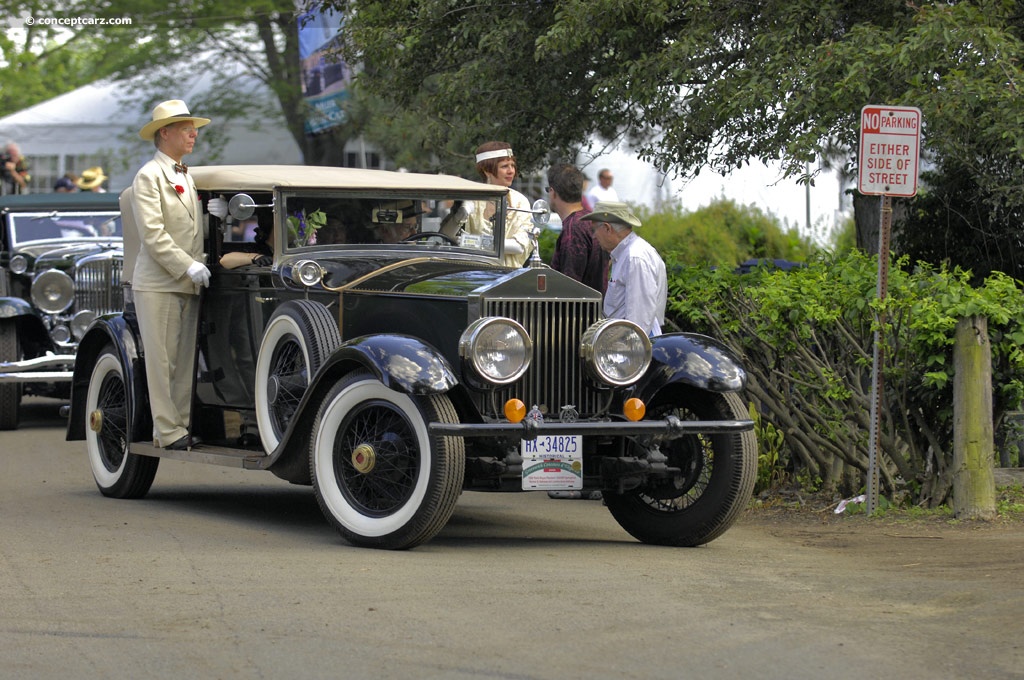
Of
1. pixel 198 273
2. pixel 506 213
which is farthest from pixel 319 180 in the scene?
pixel 506 213

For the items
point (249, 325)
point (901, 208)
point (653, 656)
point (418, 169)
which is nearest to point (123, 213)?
point (249, 325)

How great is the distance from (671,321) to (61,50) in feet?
123

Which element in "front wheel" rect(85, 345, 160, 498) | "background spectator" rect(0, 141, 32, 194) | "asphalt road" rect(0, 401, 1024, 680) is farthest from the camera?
"background spectator" rect(0, 141, 32, 194)

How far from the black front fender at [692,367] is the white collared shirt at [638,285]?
2.27 feet

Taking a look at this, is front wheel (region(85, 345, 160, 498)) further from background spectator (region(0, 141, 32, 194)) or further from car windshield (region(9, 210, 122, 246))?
background spectator (region(0, 141, 32, 194))

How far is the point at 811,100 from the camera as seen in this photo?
9.30 meters

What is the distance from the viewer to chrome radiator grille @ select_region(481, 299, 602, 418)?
7.01 metres

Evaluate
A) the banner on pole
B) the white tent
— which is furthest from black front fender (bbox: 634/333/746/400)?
the white tent

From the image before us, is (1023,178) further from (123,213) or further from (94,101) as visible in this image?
(94,101)

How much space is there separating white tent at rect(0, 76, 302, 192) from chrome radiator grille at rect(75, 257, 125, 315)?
52.4ft

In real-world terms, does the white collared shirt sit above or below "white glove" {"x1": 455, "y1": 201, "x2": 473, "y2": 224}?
below

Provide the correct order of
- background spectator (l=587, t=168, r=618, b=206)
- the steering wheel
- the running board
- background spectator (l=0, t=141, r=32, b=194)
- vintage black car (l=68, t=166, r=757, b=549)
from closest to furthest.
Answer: vintage black car (l=68, t=166, r=757, b=549) < the running board < the steering wheel < background spectator (l=0, t=141, r=32, b=194) < background spectator (l=587, t=168, r=618, b=206)

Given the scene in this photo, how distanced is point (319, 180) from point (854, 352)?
10.3 ft

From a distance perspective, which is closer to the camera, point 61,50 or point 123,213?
point 123,213
